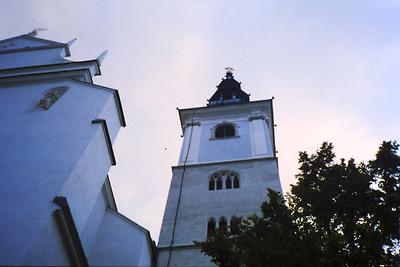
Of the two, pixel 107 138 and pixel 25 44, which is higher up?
pixel 25 44

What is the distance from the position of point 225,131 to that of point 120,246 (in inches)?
492

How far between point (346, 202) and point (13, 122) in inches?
417

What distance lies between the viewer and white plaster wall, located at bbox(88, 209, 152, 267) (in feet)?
44.1

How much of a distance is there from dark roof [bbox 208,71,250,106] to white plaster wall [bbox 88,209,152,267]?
1777 cm

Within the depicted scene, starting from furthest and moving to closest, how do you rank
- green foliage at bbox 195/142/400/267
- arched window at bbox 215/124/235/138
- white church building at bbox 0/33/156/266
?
arched window at bbox 215/124/235/138, white church building at bbox 0/33/156/266, green foliage at bbox 195/142/400/267

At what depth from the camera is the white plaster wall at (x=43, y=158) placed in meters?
9.77

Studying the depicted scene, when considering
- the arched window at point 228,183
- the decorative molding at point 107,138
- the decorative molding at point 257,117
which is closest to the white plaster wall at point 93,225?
the decorative molding at point 107,138

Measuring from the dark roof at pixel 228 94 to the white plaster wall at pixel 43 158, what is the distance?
16.4 meters

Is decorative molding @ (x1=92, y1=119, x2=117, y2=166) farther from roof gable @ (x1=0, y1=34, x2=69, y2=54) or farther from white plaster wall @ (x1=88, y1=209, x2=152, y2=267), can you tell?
roof gable @ (x1=0, y1=34, x2=69, y2=54)

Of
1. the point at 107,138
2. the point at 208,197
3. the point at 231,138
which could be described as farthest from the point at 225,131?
the point at 107,138

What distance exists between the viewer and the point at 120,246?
→ 1410 cm

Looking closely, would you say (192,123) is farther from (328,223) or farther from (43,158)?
(328,223)

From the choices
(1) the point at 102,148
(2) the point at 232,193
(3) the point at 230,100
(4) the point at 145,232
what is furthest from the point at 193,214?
(3) the point at 230,100

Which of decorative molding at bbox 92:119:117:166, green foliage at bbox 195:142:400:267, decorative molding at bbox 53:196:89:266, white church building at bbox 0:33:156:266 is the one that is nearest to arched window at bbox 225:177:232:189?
white church building at bbox 0:33:156:266
